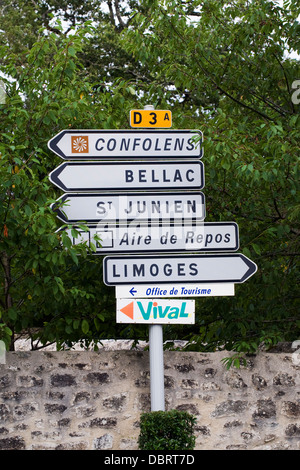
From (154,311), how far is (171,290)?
0.78 feet

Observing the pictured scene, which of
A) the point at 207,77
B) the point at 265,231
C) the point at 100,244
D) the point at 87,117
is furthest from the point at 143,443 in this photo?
the point at 207,77

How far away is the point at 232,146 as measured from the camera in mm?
5902

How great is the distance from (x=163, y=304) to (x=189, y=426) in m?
1.06

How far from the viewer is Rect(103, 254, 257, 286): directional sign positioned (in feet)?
18.7

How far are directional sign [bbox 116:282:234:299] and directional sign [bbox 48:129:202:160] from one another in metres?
1.18

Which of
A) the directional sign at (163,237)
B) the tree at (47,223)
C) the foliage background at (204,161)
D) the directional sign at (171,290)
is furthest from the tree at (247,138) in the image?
the tree at (47,223)

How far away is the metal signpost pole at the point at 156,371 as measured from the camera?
5703 millimetres

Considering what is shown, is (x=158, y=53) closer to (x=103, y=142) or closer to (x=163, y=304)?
(x=103, y=142)

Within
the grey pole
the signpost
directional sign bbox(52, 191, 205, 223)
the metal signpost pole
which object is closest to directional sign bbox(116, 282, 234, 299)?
the signpost

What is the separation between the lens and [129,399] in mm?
6012
